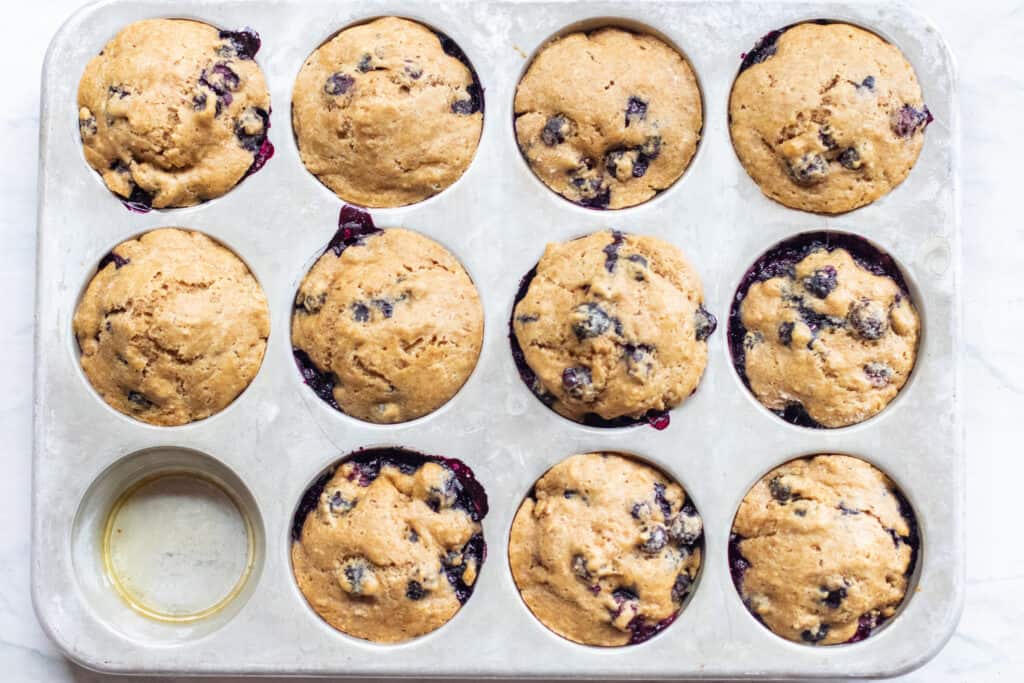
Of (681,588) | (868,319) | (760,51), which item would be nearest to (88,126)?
(760,51)

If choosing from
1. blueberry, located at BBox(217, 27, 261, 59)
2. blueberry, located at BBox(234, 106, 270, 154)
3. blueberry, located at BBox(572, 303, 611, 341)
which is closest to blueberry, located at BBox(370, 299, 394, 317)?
blueberry, located at BBox(572, 303, 611, 341)

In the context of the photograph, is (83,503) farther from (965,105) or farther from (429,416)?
(965,105)

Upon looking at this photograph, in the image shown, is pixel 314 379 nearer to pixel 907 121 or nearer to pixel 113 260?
pixel 113 260

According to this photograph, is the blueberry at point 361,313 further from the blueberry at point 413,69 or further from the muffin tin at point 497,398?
the blueberry at point 413,69

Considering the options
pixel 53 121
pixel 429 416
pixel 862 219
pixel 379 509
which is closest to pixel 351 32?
pixel 53 121

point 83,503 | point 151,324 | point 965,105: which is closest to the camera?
point 151,324

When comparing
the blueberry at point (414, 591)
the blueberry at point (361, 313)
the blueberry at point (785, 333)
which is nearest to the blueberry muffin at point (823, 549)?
the blueberry at point (785, 333)

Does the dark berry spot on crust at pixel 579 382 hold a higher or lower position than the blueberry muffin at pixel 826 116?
lower
